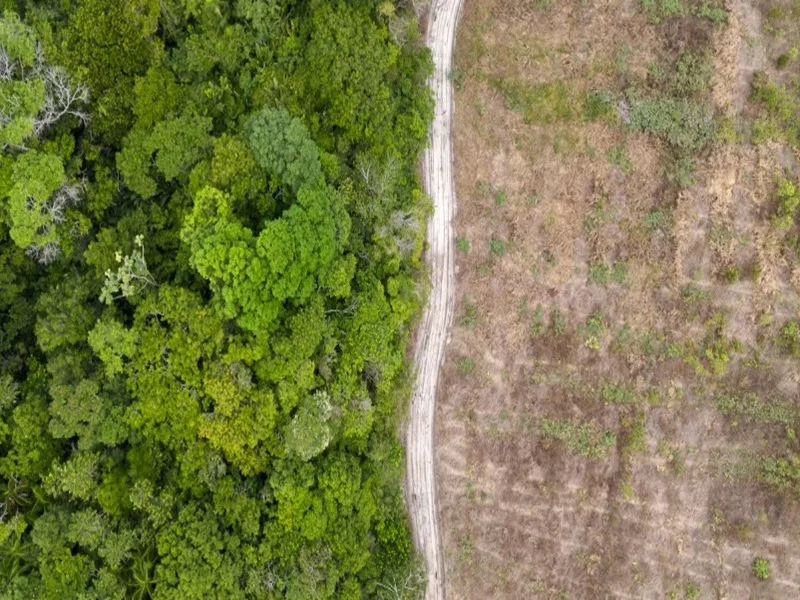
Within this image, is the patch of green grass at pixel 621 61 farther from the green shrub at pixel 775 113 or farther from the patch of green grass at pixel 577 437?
the patch of green grass at pixel 577 437

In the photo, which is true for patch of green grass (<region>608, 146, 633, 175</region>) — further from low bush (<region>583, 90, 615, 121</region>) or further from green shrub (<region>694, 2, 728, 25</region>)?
green shrub (<region>694, 2, 728, 25</region>)

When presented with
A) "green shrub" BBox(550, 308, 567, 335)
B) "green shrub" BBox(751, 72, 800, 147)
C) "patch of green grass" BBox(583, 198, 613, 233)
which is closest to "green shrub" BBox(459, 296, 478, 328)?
"green shrub" BBox(550, 308, 567, 335)

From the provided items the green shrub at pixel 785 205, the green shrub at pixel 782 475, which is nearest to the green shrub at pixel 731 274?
the green shrub at pixel 785 205

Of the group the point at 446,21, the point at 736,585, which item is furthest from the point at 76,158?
the point at 736,585

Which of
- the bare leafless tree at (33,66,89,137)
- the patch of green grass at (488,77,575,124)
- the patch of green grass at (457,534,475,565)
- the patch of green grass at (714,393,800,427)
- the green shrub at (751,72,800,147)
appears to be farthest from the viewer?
the green shrub at (751,72,800,147)

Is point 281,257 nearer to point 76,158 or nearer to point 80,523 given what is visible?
point 76,158
